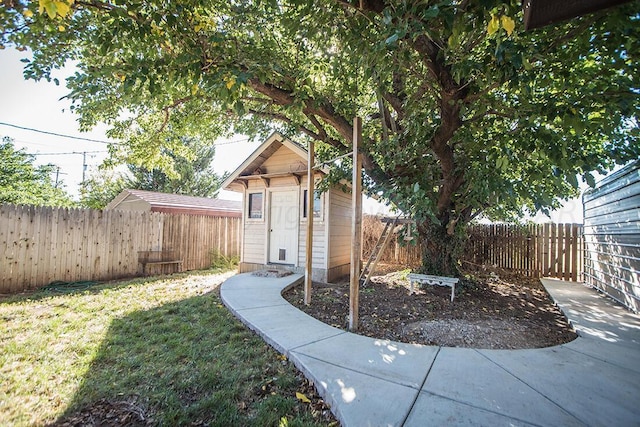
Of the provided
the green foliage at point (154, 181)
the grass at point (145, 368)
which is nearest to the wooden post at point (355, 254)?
the grass at point (145, 368)

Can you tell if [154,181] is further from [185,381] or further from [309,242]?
[185,381]

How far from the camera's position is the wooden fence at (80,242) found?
5.73 m

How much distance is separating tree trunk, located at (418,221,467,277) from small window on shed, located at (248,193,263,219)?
443 centimetres

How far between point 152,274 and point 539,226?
1109 centimetres

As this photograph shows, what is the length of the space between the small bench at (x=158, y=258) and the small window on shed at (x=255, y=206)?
2639 mm

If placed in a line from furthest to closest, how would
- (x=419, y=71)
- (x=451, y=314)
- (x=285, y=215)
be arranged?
(x=285, y=215)
(x=451, y=314)
(x=419, y=71)

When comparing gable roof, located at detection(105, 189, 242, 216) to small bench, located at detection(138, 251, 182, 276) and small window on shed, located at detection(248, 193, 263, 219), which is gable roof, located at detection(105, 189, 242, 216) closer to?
→ small bench, located at detection(138, 251, 182, 276)

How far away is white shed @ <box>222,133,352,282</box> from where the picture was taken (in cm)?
721

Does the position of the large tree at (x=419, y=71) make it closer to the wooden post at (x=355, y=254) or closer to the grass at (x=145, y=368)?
the wooden post at (x=355, y=254)

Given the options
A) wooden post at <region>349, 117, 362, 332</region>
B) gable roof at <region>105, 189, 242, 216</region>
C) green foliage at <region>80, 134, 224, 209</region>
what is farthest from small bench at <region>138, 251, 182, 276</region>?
green foliage at <region>80, 134, 224, 209</region>

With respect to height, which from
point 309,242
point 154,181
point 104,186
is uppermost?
point 154,181

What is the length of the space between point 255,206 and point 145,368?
19.6ft

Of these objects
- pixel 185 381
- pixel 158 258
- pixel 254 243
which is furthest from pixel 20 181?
pixel 185 381

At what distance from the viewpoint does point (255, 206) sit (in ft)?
27.7
